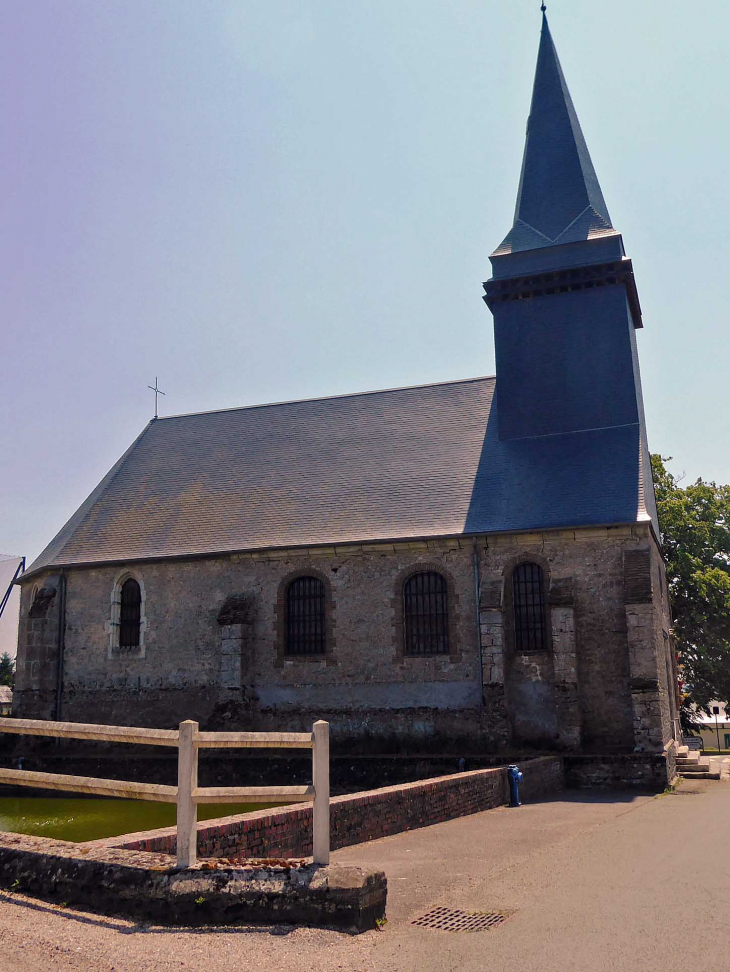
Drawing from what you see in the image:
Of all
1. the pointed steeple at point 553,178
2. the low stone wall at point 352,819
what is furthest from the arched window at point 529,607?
the pointed steeple at point 553,178

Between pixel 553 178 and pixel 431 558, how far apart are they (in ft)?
40.9

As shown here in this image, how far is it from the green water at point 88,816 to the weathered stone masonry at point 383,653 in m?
4.86

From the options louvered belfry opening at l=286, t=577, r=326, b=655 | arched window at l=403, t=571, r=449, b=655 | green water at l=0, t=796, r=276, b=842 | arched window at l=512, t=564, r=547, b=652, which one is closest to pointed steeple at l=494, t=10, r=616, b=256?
arched window at l=512, t=564, r=547, b=652

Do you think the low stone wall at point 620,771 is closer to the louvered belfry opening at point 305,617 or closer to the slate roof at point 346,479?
the slate roof at point 346,479

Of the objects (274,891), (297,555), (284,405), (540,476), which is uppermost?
(284,405)

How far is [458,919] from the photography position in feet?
18.9

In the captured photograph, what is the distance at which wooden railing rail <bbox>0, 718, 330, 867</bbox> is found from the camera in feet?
17.6

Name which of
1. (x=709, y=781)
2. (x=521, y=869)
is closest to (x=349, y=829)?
(x=521, y=869)

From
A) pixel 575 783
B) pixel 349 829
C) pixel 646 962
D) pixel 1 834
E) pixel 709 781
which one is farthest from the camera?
pixel 709 781

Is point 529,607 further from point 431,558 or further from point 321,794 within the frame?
point 321,794

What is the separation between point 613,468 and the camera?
20906 millimetres

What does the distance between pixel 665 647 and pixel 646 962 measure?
1927cm

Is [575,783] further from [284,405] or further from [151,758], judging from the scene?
[284,405]

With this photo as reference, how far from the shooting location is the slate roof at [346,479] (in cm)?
2097
